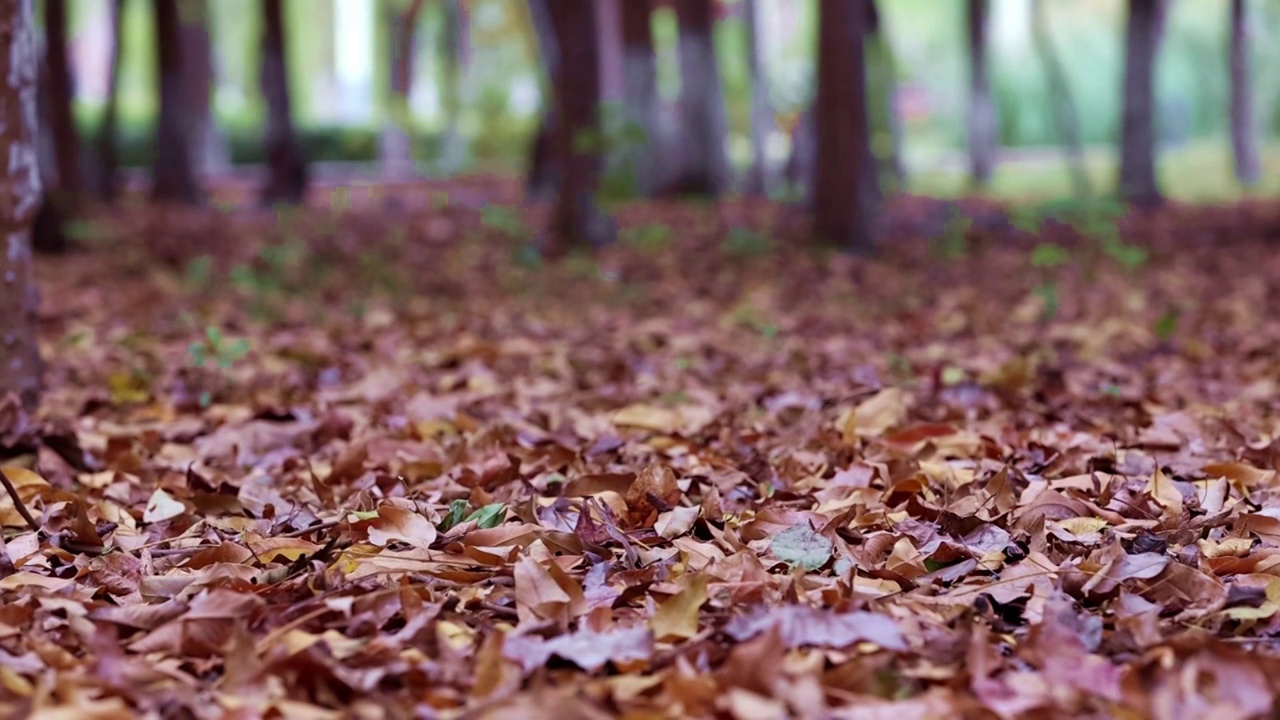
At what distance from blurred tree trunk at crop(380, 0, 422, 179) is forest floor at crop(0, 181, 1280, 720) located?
20327mm

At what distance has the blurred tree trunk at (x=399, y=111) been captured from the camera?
2614 centimetres

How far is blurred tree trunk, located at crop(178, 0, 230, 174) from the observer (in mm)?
21312

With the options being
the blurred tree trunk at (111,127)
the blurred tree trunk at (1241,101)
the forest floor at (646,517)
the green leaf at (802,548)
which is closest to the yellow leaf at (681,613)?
the forest floor at (646,517)

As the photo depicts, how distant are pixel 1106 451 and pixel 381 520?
172 cm

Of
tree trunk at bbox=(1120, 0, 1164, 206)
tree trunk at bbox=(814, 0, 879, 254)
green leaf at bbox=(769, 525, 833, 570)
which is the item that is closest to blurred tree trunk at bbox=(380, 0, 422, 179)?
tree trunk at bbox=(1120, 0, 1164, 206)

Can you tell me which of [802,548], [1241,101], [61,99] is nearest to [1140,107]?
[1241,101]

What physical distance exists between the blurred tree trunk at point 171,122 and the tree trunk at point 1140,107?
10007mm

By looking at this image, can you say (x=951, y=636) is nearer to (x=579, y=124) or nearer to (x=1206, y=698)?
(x=1206, y=698)

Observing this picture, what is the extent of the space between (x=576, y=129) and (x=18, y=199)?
5.77 meters

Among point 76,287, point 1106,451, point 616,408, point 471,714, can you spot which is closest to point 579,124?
point 76,287

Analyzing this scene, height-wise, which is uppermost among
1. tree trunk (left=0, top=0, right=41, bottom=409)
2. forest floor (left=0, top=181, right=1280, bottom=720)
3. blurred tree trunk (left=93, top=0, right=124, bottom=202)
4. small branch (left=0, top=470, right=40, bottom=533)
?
blurred tree trunk (left=93, top=0, right=124, bottom=202)

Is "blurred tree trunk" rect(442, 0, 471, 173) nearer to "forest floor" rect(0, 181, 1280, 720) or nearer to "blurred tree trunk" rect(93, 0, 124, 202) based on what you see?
"blurred tree trunk" rect(93, 0, 124, 202)

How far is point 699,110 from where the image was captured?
1545 cm

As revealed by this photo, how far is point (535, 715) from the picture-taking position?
165 cm
